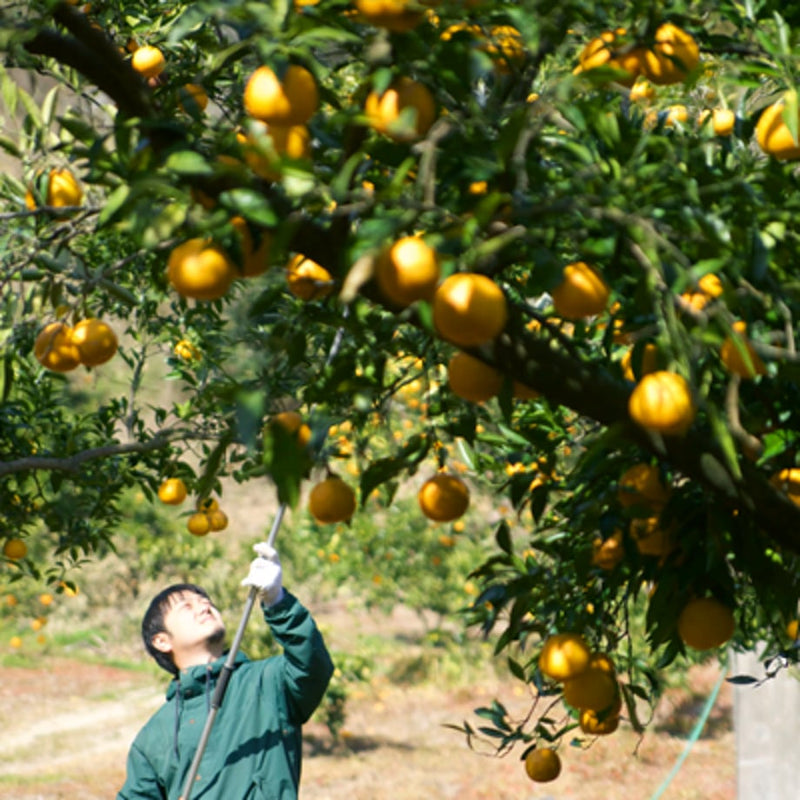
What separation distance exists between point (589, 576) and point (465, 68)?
0.98 meters

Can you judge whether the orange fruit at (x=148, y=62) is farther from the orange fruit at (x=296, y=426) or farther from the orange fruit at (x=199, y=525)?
the orange fruit at (x=199, y=525)

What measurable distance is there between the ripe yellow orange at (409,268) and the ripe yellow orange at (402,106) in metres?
0.11

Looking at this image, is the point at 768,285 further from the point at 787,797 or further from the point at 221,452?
the point at 787,797

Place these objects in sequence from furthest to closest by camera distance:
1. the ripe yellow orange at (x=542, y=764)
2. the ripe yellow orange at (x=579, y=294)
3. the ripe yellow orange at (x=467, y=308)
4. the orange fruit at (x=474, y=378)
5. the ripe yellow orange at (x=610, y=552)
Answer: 1. the ripe yellow orange at (x=542, y=764)
2. the ripe yellow orange at (x=610, y=552)
3. the orange fruit at (x=474, y=378)
4. the ripe yellow orange at (x=579, y=294)
5. the ripe yellow orange at (x=467, y=308)

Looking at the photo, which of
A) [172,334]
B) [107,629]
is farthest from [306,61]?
[107,629]

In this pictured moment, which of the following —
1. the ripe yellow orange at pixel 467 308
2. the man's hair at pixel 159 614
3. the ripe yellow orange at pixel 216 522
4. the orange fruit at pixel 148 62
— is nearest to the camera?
the ripe yellow orange at pixel 467 308

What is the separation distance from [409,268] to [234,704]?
182 cm

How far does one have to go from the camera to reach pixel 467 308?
1012 mm

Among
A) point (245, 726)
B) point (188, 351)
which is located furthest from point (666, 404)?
point (188, 351)

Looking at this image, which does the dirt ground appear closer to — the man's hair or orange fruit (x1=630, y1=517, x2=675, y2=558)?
the man's hair

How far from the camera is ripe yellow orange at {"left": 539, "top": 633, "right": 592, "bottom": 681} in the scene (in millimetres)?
1725

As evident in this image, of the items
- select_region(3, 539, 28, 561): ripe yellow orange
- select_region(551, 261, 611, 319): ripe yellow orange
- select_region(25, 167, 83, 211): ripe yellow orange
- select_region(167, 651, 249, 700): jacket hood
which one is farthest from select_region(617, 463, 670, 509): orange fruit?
select_region(3, 539, 28, 561): ripe yellow orange

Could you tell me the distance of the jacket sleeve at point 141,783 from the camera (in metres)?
2.63

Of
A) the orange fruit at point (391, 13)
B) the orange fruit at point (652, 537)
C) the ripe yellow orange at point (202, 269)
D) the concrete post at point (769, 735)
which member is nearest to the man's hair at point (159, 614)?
the orange fruit at point (652, 537)
